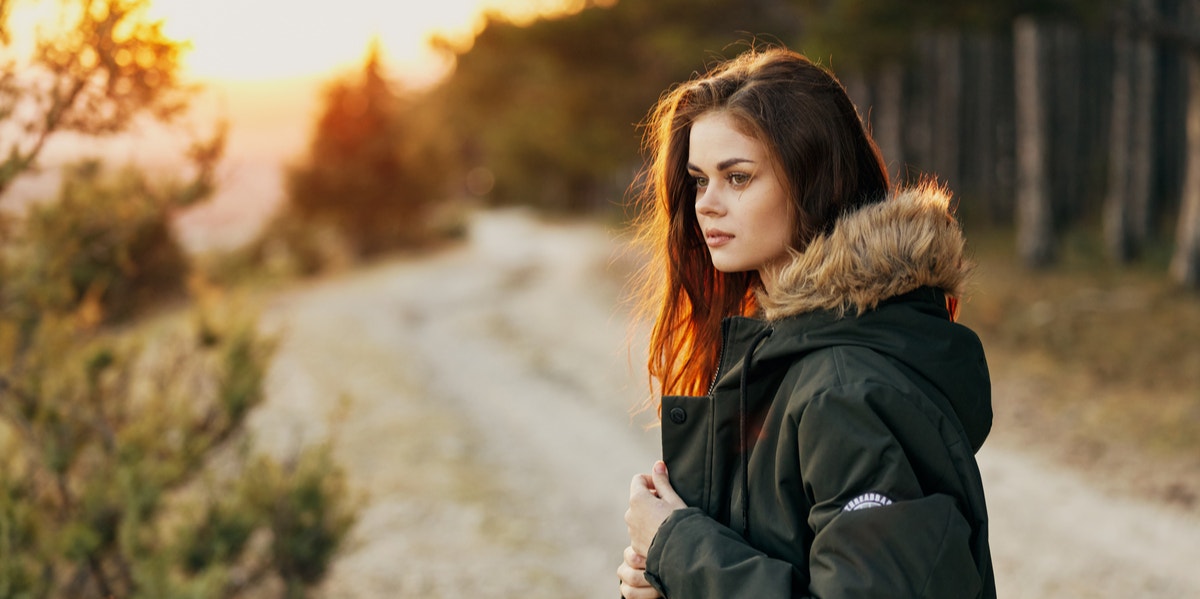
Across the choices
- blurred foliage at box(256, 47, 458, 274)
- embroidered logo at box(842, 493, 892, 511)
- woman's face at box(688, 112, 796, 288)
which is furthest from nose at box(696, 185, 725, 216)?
blurred foliage at box(256, 47, 458, 274)

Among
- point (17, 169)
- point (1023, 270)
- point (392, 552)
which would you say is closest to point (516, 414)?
point (392, 552)

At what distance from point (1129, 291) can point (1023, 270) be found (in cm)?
245

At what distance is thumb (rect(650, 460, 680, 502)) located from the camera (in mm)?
1721

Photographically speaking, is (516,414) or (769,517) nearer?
(769,517)

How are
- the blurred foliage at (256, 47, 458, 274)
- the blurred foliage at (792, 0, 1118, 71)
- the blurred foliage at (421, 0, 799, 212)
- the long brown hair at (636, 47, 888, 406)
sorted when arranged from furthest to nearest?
the blurred foliage at (256, 47, 458, 274) < the blurred foliage at (421, 0, 799, 212) < the blurred foliage at (792, 0, 1118, 71) < the long brown hair at (636, 47, 888, 406)

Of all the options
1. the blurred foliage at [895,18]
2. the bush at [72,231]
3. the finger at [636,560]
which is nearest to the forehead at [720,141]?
the finger at [636,560]

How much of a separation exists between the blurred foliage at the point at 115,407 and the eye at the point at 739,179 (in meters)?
2.18

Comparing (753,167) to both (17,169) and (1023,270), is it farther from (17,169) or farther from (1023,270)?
(1023,270)

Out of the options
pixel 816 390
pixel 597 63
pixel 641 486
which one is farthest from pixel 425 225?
pixel 816 390

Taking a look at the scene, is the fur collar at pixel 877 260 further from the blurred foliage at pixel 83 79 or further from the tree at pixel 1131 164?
the tree at pixel 1131 164

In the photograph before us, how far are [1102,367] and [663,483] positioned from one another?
27.9ft

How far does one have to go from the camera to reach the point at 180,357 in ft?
14.4

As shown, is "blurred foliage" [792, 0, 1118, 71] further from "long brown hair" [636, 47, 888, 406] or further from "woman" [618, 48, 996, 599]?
"woman" [618, 48, 996, 599]

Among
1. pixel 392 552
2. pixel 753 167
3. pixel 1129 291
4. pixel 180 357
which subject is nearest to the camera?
pixel 753 167
